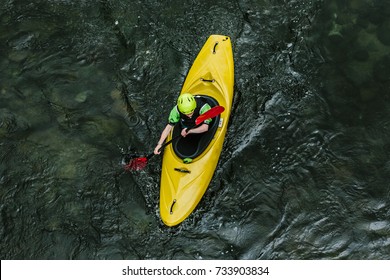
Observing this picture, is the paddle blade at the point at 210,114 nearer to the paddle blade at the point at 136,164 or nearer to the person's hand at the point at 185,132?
the person's hand at the point at 185,132

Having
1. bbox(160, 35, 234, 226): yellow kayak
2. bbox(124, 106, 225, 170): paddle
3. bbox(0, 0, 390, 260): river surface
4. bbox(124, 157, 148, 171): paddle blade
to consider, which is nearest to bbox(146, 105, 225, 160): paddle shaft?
bbox(124, 106, 225, 170): paddle

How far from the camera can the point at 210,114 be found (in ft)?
21.9

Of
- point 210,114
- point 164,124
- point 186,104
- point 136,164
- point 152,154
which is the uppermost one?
point 186,104

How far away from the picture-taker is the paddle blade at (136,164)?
7029 mm

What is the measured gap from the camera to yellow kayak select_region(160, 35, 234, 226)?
656 cm

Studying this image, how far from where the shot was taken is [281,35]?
832cm

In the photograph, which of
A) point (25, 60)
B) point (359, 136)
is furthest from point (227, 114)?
point (25, 60)

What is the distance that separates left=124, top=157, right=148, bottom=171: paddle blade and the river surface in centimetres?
13

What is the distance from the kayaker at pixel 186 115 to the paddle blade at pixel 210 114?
0.06m

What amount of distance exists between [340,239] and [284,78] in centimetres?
270

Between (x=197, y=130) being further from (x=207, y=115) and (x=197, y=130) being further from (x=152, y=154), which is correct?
(x=152, y=154)

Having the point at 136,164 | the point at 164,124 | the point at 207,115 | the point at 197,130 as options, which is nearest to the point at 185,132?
the point at 197,130

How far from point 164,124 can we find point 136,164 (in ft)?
2.83

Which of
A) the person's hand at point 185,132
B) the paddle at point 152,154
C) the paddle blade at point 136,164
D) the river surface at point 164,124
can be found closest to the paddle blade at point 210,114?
the paddle at point 152,154
